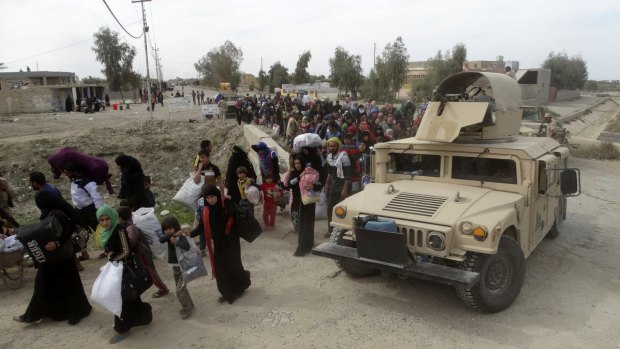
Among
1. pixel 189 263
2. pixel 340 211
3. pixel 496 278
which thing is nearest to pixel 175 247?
pixel 189 263

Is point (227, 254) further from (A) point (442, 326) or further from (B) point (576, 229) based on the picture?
(B) point (576, 229)

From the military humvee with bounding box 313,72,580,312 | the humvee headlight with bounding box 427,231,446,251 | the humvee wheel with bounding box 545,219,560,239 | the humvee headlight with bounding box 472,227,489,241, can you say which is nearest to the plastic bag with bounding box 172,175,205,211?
the military humvee with bounding box 313,72,580,312

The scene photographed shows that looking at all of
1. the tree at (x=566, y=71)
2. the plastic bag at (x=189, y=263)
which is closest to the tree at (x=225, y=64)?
the tree at (x=566, y=71)

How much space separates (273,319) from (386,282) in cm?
152

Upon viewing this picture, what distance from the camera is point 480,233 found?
4309mm

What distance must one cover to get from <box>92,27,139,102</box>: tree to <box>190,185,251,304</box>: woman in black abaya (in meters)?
50.3

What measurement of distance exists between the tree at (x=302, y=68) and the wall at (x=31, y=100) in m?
39.3

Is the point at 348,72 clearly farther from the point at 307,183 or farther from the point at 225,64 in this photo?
the point at 307,183

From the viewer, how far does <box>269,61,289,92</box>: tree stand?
67500 mm

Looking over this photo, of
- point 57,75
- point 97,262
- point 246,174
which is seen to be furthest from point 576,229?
point 57,75

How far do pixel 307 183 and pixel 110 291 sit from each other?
2957 millimetres

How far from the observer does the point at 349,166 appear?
7.12m

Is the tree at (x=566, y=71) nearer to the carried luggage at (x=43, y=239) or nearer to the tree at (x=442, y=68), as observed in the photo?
the tree at (x=442, y=68)

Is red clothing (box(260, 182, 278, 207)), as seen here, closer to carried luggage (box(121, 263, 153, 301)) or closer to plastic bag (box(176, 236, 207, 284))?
plastic bag (box(176, 236, 207, 284))
